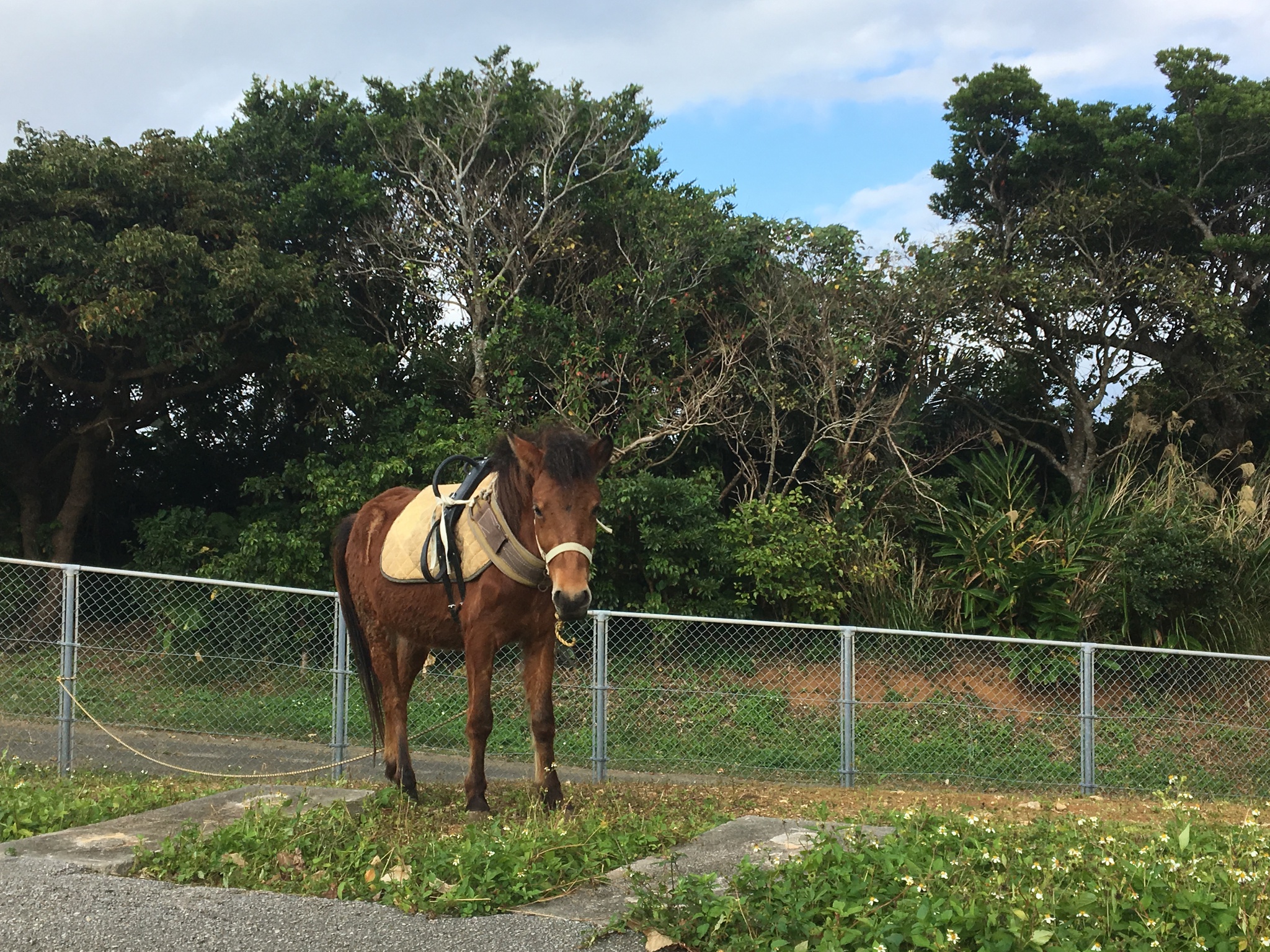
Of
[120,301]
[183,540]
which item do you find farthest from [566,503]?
[183,540]

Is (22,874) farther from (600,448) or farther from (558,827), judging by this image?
(600,448)

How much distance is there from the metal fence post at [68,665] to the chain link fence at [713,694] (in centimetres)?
49

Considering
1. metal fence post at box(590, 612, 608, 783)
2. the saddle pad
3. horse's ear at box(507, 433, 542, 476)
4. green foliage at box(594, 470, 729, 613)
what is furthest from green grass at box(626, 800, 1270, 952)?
green foliage at box(594, 470, 729, 613)

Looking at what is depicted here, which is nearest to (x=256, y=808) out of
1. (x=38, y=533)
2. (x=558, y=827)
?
(x=558, y=827)

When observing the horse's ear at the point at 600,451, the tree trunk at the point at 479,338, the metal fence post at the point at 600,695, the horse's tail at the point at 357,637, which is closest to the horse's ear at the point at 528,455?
the horse's ear at the point at 600,451

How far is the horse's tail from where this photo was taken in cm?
657

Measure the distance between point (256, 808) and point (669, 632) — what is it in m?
6.15

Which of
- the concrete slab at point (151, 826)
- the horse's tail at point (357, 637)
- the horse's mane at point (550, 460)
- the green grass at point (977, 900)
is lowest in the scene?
the concrete slab at point (151, 826)

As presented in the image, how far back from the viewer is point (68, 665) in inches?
291

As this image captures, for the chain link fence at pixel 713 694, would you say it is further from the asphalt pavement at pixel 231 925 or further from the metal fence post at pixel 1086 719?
the asphalt pavement at pixel 231 925

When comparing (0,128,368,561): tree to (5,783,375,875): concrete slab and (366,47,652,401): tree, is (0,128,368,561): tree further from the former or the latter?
(5,783,375,875): concrete slab

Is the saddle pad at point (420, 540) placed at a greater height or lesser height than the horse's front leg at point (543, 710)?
greater

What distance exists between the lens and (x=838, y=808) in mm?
5977

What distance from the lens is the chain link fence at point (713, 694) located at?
Result: 9.04 m
